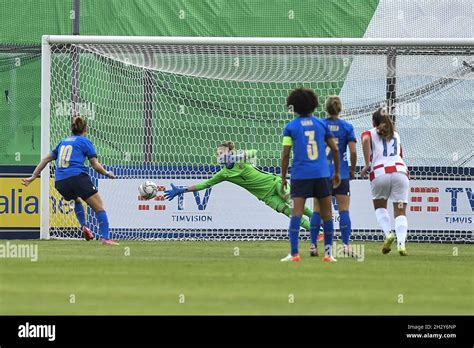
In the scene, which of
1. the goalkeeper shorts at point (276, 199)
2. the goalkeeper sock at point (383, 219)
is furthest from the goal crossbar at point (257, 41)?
the goalkeeper sock at point (383, 219)

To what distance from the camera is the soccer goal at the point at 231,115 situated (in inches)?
869

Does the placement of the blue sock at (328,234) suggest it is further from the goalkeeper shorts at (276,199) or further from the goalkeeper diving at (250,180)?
the goalkeeper shorts at (276,199)

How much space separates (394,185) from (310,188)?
2.51m

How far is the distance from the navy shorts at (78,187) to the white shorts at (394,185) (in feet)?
14.9

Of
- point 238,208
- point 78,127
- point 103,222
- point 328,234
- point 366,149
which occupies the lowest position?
point 328,234

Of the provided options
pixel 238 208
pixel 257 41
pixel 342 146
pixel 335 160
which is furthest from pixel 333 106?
pixel 238 208

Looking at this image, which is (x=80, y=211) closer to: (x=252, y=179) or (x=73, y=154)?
(x=73, y=154)

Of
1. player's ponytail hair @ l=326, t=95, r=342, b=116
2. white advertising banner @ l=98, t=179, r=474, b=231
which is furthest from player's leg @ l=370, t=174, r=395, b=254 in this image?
white advertising banner @ l=98, t=179, r=474, b=231

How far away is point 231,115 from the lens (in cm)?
2375

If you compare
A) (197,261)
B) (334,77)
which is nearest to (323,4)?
(334,77)

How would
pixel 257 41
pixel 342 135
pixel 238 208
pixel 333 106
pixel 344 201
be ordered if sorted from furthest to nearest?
pixel 238 208
pixel 257 41
pixel 344 201
pixel 342 135
pixel 333 106

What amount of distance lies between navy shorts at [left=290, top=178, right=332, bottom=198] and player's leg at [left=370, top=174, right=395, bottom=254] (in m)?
2.26

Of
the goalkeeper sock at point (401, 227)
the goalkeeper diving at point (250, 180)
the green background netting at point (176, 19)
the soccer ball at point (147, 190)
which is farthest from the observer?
the green background netting at point (176, 19)

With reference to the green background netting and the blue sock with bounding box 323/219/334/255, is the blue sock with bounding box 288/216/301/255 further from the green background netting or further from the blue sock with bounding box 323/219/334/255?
the green background netting
